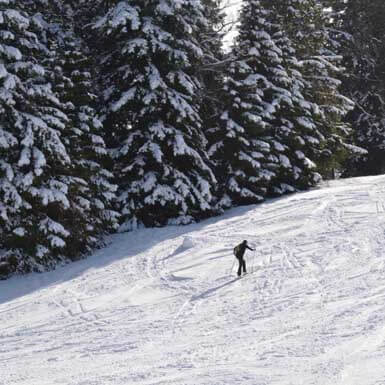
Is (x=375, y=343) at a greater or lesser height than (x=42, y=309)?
lesser

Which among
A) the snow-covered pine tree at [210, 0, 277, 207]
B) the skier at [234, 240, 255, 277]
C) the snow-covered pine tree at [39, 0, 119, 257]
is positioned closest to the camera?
the skier at [234, 240, 255, 277]

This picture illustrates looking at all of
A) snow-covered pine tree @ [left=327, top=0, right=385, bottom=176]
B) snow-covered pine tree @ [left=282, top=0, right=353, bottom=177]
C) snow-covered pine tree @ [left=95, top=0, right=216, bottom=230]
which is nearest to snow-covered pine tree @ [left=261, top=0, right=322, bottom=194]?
snow-covered pine tree @ [left=282, top=0, right=353, bottom=177]

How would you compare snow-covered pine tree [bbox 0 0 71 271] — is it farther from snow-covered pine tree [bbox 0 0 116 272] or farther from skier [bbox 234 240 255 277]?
skier [bbox 234 240 255 277]

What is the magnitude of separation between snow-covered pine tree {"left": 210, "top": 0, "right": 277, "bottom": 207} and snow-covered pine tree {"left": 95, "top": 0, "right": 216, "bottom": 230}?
1750 millimetres

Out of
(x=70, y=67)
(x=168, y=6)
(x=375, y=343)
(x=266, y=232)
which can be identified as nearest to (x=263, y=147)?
(x=266, y=232)

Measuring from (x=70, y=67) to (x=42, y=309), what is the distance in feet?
31.5

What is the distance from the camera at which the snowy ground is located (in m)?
9.20

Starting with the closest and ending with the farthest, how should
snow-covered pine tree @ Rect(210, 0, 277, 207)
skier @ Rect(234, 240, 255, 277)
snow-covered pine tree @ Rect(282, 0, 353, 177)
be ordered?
skier @ Rect(234, 240, 255, 277)
snow-covered pine tree @ Rect(210, 0, 277, 207)
snow-covered pine tree @ Rect(282, 0, 353, 177)

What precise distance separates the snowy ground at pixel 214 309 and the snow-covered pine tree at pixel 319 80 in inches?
258

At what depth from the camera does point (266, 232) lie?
18.9 m

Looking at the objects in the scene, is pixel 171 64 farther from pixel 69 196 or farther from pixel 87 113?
pixel 69 196

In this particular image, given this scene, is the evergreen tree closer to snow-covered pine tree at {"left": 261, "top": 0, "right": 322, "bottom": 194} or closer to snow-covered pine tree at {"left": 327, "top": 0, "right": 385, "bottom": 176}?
snow-covered pine tree at {"left": 261, "top": 0, "right": 322, "bottom": 194}

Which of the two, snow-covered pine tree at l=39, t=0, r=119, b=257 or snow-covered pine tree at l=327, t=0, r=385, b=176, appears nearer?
snow-covered pine tree at l=39, t=0, r=119, b=257

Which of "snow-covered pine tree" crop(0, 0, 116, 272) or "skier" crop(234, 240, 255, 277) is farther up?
"snow-covered pine tree" crop(0, 0, 116, 272)
